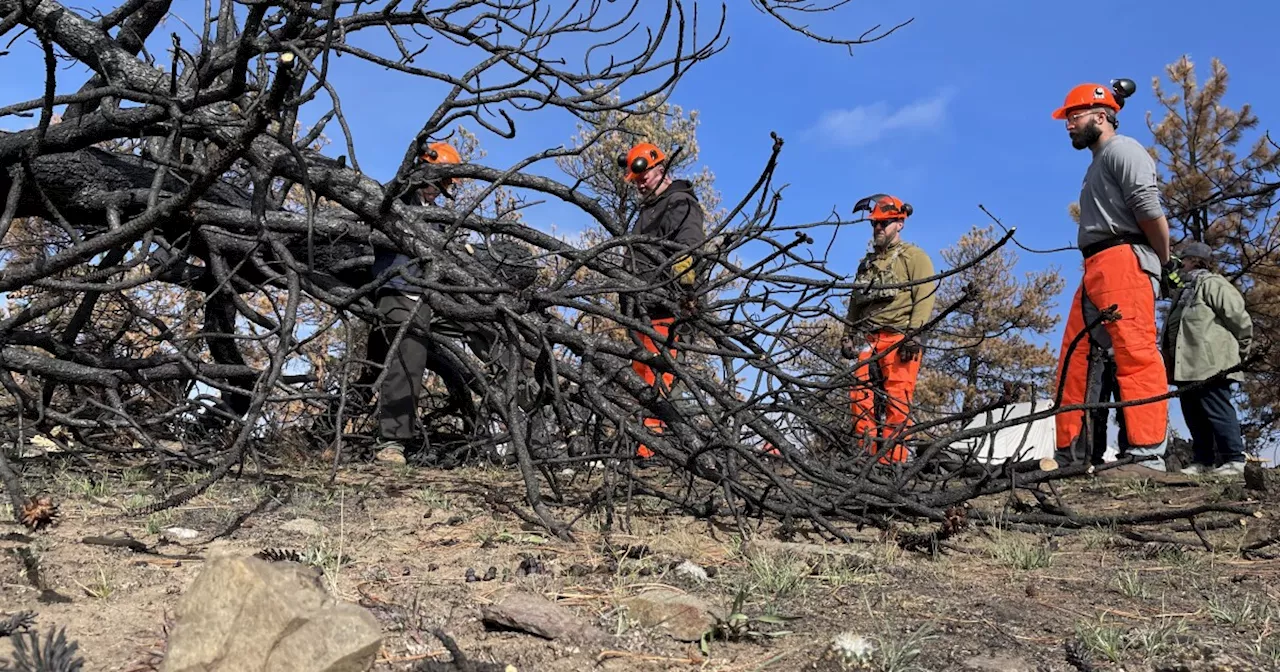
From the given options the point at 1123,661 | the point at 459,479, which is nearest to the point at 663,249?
the point at 459,479

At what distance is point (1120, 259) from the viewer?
17.5 feet

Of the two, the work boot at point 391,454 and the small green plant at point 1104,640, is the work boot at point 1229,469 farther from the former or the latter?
the work boot at point 391,454

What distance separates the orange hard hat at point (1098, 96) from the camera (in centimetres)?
576

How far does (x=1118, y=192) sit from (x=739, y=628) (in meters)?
4.54

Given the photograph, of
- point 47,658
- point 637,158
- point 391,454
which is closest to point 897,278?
point 637,158

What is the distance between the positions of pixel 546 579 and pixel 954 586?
3.68ft

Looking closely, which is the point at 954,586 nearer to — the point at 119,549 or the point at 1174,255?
the point at 119,549

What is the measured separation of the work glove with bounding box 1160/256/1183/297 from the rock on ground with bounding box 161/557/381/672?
6571 mm

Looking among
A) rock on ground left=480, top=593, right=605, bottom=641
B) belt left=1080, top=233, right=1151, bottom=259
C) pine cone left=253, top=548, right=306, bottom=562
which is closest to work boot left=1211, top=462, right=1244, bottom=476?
belt left=1080, top=233, right=1151, bottom=259

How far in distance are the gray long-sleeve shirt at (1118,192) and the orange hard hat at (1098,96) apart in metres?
0.28

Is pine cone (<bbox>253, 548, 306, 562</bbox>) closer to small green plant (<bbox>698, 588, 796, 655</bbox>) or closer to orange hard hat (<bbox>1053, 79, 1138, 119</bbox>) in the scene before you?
small green plant (<bbox>698, 588, 796, 655</bbox>)

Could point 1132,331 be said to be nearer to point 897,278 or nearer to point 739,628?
point 897,278

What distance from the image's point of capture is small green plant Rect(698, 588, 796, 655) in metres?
1.98

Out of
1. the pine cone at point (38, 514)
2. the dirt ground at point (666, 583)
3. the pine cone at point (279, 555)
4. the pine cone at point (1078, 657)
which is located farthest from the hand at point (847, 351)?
the pine cone at point (38, 514)
